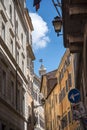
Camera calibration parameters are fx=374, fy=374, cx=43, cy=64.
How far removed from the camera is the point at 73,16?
12.1m

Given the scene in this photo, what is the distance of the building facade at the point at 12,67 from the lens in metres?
27.0

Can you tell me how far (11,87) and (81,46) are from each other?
1516 centimetres

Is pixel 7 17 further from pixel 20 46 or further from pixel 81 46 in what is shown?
pixel 81 46

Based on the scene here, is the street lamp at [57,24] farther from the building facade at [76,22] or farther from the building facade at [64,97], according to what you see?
the building facade at [64,97]

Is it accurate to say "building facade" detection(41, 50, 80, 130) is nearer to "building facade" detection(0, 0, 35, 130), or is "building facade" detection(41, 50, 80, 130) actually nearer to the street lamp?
"building facade" detection(0, 0, 35, 130)

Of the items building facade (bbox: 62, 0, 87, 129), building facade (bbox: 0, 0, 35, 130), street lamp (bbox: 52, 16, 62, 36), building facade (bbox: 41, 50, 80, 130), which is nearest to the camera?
building facade (bbox: 62, 0, 87, 129)

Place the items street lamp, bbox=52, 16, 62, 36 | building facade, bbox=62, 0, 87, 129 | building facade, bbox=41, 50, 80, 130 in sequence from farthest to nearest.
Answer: building facade, bbox=41, 50, 80, 130 → street lamp, bbox=52, 16, 62, 36 → building facade, bbox=62, 0, 87, 129

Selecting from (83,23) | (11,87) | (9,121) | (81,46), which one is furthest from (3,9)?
(83,23)

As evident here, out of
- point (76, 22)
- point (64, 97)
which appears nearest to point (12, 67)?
point (64, 97)

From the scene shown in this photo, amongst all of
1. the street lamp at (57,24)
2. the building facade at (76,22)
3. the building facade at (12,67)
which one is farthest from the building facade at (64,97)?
the street lamp at (57,24)

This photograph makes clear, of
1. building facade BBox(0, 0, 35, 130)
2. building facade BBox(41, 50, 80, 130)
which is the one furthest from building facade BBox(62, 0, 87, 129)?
building facade BBox(41, 50, 80, 130)

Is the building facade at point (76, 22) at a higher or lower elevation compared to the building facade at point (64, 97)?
higher

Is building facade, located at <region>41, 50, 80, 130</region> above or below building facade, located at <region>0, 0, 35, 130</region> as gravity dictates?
below

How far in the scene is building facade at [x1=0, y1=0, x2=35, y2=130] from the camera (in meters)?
27.0
